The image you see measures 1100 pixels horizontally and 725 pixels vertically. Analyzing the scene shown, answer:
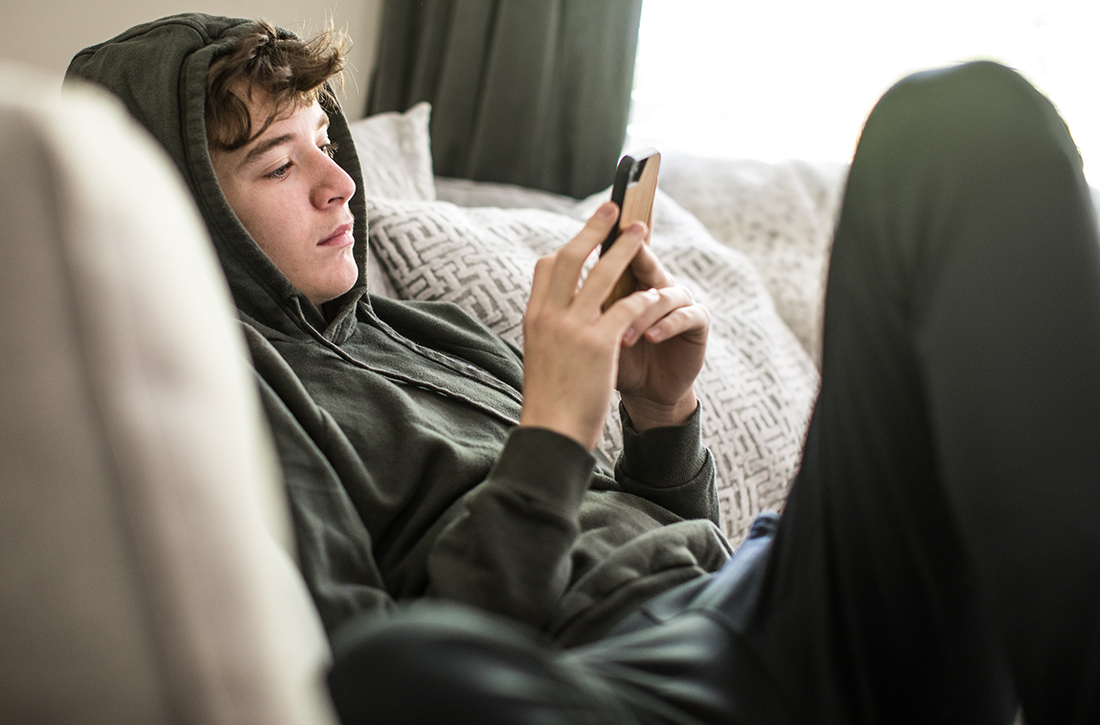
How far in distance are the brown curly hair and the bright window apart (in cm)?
189

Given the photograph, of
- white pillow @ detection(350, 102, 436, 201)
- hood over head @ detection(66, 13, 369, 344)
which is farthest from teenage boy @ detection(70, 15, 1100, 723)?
white pillow @ detection(350, 102, 436, 201)

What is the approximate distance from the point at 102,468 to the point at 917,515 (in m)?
0.53

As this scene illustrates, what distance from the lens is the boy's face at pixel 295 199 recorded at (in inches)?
39.6

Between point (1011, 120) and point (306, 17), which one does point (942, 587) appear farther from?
point (306, 17)

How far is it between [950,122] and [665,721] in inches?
17.4

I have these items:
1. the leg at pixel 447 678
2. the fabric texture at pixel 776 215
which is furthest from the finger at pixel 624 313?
the fabric texture at pixel 776 215

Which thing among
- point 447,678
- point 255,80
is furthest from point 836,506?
point 255,80

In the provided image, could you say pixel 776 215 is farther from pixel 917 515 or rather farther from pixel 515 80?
Result: pixel 917 515

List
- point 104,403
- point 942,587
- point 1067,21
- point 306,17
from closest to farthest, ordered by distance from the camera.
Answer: point 104,403, point 942,587, point 306,17, point 1067,21

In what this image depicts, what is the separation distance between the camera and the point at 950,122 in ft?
1.95

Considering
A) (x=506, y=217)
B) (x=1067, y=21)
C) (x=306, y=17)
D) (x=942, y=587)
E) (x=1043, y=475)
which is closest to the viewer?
(x=1043, y=475)

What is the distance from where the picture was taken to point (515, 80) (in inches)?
96.1

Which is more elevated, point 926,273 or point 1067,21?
point 1067,21

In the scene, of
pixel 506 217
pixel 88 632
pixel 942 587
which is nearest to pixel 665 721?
pixel 942 587
